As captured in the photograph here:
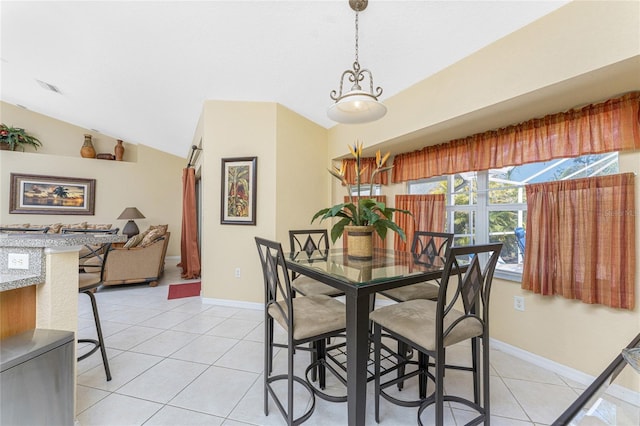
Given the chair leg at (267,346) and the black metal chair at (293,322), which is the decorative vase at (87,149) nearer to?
the black metal chair at (293,322)

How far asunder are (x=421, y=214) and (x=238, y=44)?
8.16 ft

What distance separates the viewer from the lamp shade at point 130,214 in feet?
18.2

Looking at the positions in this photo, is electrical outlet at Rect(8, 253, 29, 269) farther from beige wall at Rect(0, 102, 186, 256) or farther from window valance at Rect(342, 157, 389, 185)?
beige wall at Rect(0, 102, 186, 256)

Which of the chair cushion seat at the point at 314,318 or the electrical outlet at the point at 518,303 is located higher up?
the chair cushion seat at the point at 314,318

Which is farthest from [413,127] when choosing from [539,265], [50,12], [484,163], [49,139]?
[49,139]

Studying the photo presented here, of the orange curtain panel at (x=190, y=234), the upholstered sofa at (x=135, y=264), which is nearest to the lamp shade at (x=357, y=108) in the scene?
the orange curtain panel at (x=190, y=234)

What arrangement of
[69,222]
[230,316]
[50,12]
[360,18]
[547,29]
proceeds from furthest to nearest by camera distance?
[69,222], [230,316], [50,12], [360,18], [547,29]

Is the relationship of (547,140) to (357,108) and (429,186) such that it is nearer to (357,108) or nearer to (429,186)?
(429,186)

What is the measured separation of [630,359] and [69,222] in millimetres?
7984

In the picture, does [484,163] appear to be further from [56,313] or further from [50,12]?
[50,12]

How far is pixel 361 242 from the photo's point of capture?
1944mm

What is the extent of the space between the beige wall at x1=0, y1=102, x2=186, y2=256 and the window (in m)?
6.16

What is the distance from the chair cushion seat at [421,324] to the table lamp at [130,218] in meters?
5.93

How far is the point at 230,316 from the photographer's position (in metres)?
2.99
